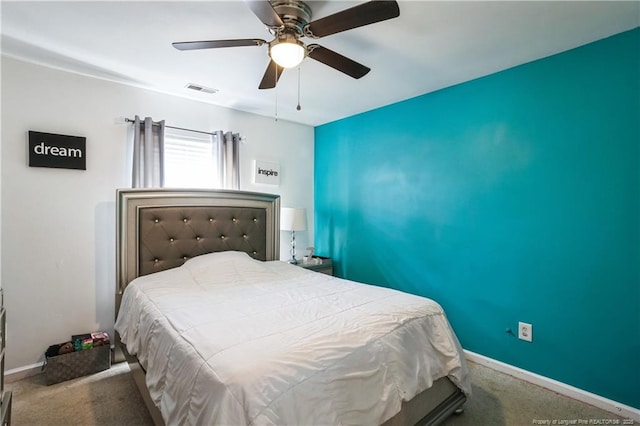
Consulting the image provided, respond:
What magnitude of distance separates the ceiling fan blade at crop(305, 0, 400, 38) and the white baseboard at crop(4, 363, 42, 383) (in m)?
3.12

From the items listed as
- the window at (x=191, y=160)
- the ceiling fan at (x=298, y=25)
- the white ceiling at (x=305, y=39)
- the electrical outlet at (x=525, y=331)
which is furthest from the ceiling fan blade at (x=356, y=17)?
the electrical outlet at (x=525, y=331)

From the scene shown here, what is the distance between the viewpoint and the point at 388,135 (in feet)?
10.9

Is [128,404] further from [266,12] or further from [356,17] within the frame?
[356,17]

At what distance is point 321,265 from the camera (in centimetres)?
369

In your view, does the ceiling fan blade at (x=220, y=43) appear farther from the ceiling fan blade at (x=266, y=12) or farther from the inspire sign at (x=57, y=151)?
the inspire sign at (x=57, y=151)

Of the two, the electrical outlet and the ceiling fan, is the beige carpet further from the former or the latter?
the ceiling fan

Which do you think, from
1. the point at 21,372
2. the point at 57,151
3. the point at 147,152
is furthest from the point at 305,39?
the point at 21,372

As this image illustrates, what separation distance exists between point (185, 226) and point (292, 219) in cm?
117

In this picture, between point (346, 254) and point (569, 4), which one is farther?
point (346, 254)

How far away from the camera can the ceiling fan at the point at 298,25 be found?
4.46 ft

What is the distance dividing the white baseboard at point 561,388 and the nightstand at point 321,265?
5.59 ft

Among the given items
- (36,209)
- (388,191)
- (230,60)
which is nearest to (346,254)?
(388,191)

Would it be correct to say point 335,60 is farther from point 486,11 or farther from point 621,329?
point 621,329

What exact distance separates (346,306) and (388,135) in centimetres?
218
